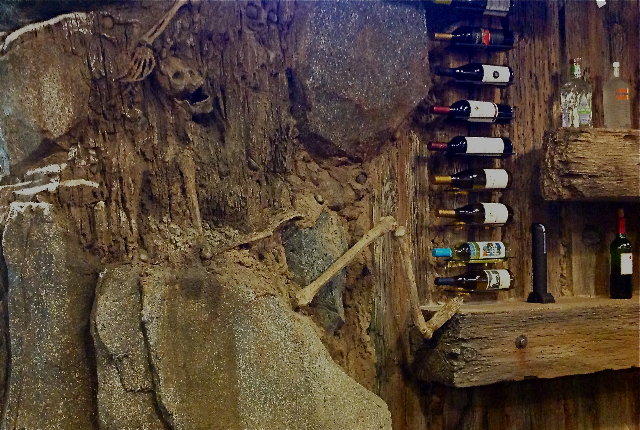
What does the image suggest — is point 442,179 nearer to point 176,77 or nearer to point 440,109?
point 440,109

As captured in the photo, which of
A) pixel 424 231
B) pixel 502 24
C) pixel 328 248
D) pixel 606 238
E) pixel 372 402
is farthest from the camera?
pixel 606 238

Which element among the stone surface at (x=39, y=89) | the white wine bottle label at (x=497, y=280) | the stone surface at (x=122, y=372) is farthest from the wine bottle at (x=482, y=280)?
the stone surface at (x=39, y=89)

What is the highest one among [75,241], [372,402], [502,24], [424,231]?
[502,24]

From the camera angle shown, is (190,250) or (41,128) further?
(190,250)

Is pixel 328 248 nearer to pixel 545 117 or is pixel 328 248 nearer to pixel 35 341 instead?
pixel 35 341

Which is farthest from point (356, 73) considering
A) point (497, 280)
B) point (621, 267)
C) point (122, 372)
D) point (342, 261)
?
point (621, 267)

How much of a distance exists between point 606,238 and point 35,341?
1.85 metres

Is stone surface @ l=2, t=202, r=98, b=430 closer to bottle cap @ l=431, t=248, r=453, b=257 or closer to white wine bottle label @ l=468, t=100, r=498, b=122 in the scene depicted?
bottle cap @ l=431, t=248, r=453, b=257

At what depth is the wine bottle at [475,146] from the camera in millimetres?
1825

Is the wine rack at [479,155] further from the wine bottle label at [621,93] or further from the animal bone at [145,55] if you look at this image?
the animal bone at [145,55]

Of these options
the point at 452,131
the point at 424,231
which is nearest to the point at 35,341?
the point at 424,231

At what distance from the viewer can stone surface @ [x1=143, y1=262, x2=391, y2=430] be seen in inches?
52.7

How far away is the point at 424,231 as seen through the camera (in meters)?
1.88

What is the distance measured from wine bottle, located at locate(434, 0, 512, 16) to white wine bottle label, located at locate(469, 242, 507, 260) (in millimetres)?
729
